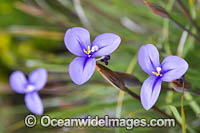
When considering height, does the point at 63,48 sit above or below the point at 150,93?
above

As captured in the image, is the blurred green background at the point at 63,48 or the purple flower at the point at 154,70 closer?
the purple flower at the point at 154,70

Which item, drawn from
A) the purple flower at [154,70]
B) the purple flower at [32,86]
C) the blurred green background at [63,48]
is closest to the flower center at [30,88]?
the purple flower at [32,86]

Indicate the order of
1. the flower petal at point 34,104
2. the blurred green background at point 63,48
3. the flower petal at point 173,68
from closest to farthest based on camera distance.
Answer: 1. the flower petal at point 173,68
2. the flower petal at point 34,104
3. the blurred green background at point 63,48

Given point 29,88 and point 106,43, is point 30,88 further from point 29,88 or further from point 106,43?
point 106,43

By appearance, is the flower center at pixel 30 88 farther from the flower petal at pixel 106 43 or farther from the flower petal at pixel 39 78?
the flower petal at pixel 106 43

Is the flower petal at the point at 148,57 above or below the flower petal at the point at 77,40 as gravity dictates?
below

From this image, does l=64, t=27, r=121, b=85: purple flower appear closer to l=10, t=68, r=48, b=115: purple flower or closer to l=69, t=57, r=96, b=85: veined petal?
l=69, t=57, r=96, b=85: veined petal

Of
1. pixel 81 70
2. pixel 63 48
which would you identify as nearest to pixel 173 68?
pixel 81 70

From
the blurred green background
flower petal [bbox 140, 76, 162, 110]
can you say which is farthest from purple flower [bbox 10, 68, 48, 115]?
flower petal [bbox 140, 76, 162, 110]
